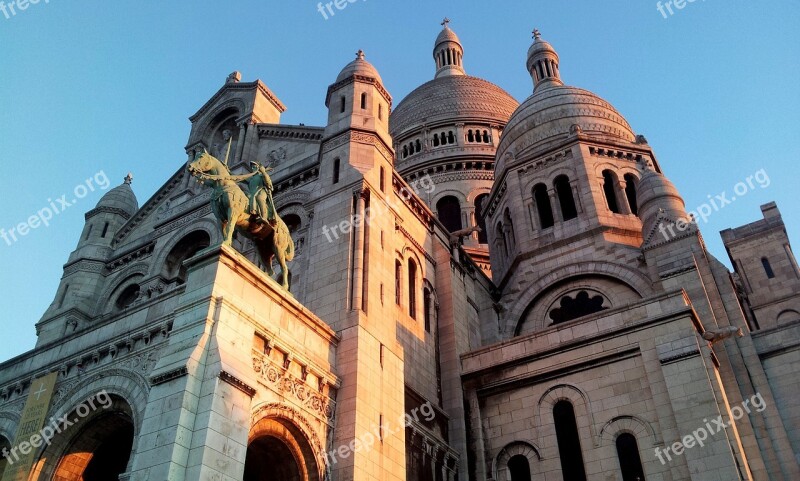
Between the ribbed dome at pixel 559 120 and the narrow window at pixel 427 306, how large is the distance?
41.4 feet

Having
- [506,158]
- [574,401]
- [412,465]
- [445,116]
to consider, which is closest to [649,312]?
[574,401]

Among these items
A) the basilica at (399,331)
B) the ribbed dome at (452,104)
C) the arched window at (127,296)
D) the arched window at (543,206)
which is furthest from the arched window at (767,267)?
the arched window at (127,296)

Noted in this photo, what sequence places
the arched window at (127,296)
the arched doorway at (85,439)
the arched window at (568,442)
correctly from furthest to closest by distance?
the arched window at (127,296) → the arched window at (568,442) → the arched doorway at (85,439)

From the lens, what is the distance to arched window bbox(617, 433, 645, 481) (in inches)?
789

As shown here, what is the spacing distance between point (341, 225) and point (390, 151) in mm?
4879

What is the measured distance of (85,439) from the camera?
1809 centimetres

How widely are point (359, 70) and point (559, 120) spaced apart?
1303 cm

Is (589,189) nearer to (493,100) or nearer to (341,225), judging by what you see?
(341,225)

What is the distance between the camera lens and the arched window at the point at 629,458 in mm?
20031

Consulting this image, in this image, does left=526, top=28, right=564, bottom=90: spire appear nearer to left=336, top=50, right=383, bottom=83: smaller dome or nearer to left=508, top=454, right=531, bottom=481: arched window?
left=336, top=50, right=383, bottom=83: smaller dome

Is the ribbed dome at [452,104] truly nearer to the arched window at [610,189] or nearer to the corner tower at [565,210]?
the corner tower at [565,210]

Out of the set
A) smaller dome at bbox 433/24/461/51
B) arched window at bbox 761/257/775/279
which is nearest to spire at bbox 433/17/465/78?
smaller dome at bbox 433/24/461/51

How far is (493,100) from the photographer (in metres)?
56.9

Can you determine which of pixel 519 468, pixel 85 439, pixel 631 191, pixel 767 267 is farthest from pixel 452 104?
pixel 85 439
